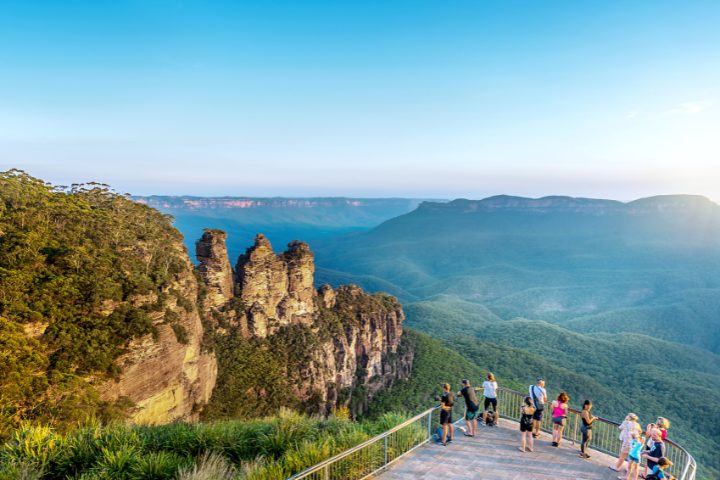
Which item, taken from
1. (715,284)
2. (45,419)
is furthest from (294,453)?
(715,284)

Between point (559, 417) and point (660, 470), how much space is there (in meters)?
3.30

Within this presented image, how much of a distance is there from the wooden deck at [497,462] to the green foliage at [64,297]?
53.6ft

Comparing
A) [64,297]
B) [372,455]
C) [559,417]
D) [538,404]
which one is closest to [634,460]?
[559,417]

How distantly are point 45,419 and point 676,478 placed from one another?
24569mm

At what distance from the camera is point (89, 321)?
2297cm

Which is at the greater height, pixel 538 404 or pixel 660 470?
pixel 660 470

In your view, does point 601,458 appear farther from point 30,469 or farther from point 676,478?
point 30,469

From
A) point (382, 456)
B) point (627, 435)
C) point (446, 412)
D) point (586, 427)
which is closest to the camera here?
point (627, 435)

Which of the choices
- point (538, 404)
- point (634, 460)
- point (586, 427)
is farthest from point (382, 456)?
point (634, 460)

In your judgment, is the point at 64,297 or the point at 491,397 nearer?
the point at 491,397

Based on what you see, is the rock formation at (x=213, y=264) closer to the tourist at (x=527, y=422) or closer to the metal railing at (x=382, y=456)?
the metal railing at (x=382, y=456)

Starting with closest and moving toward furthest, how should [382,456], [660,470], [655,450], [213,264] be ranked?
[660,470] < [655,450] < [382,456] < [213,264]

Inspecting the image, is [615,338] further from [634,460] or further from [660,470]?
[660,470]

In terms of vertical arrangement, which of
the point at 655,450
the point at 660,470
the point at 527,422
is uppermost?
the point at 655,450
